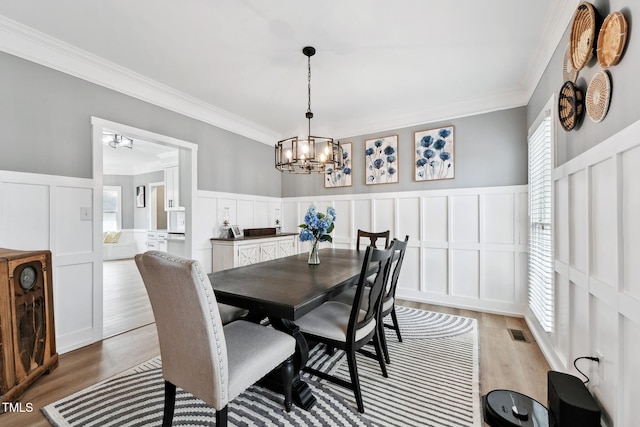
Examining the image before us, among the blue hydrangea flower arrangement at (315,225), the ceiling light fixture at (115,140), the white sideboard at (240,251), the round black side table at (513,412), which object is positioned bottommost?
the round black side table at (513,412)

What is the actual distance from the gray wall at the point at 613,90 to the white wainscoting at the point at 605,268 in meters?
0.08

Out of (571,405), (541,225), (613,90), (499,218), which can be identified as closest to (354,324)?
(571,405)

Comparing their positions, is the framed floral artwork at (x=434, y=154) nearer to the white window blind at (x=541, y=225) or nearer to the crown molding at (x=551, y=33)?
the white window blind at (x=541, y=225)

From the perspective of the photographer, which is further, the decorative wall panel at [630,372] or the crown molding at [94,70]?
the crown molding at [94,70]

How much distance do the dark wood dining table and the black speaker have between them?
116 cm

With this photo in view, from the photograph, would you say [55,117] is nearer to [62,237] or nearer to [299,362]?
[62,237]

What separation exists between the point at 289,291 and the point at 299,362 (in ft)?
1.57

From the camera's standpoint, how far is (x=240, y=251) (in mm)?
3719

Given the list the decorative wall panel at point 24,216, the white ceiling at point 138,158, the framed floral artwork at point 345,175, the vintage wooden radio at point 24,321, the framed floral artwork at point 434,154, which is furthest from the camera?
the white ceiling at point 138,158

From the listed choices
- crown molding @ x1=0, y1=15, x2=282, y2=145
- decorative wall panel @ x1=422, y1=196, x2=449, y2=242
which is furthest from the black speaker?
crown molding @ x1=0, y1=15, x2=282, y2=145

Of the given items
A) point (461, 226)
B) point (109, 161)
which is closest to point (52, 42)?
point (461, 226)

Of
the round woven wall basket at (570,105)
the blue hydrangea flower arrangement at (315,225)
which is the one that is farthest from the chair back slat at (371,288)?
the round woven wall basket at (570,105)

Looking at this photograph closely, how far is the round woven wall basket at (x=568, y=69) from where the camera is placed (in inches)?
67.6

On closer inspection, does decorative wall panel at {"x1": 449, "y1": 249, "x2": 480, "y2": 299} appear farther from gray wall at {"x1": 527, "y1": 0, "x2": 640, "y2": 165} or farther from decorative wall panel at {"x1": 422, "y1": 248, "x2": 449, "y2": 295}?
gray wall at {"x1": 527, "y1": 0, "x2": 640, "y2": 165}
